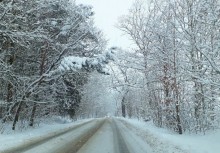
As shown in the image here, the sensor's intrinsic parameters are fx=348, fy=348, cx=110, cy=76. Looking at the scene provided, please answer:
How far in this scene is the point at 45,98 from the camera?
27688mm

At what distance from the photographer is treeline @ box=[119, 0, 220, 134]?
1167 centimetres

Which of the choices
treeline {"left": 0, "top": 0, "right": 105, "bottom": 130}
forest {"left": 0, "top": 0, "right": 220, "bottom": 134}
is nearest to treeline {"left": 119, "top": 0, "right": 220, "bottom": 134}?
forest {"left": 0, "top": 0, "right": 220, "bottom": 134}

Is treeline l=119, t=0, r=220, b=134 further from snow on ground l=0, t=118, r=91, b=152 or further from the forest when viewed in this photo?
snow on ground l=0, t=118, r=91, b=152

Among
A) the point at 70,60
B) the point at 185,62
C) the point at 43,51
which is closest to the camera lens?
the point at 185,62

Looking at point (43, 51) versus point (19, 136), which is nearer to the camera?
point (19, 136)

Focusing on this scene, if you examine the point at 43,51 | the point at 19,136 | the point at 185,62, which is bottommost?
the point at 19,136

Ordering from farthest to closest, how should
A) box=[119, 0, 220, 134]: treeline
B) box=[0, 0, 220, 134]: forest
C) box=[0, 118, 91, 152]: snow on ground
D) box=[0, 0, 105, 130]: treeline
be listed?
1. box=[0, 0, 105, 130]: treeline
2. box=[0, 0, 220, 134]: forest
3. box=[0, 118, 91, 152]: snow on ground
4. box=[119, 0, 220, 134]: treeline

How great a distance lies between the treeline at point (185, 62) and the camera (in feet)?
38.3

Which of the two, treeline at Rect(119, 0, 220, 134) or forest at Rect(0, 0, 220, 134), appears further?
forest at Rect(0, 0, 220, 134)

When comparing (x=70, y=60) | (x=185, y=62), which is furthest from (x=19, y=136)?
(x=185, y=62)

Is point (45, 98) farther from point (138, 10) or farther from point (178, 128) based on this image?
point (138, 10)

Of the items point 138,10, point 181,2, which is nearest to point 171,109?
point 181,2

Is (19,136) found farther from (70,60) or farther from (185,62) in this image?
(185,62)

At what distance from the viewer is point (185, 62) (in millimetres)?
13727
